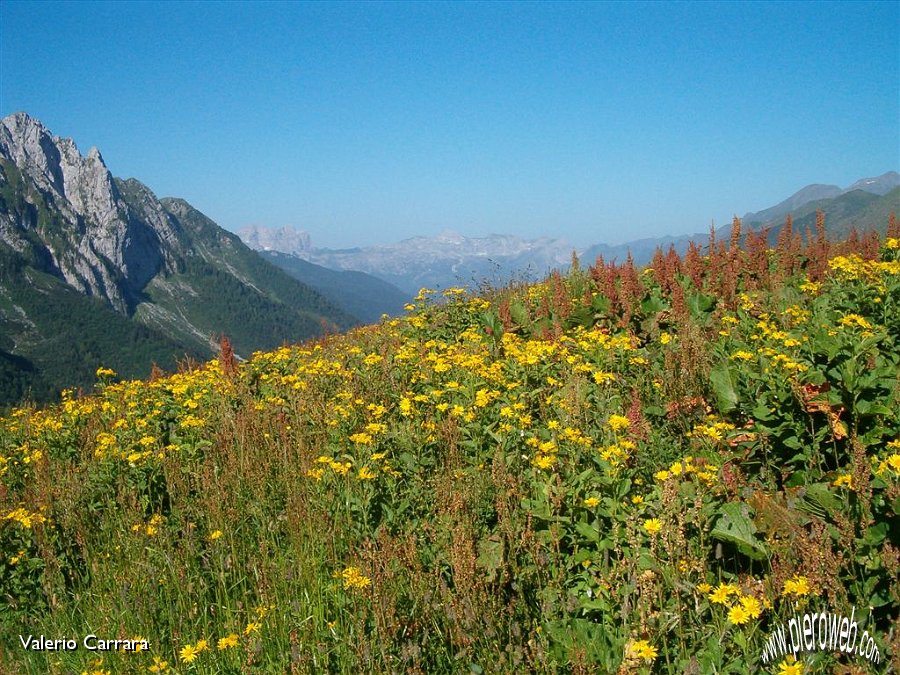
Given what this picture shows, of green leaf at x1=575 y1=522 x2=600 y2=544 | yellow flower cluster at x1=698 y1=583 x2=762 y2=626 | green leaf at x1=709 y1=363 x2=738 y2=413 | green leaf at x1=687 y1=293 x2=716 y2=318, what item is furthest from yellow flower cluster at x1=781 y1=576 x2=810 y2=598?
green leaf at x1=687 y1=293 x2=716 y2=318

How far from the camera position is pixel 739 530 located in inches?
133

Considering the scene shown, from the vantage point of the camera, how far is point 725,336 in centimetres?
713

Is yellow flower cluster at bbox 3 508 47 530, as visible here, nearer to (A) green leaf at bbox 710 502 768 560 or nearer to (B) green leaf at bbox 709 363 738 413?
(A) green leaf at bbox 710 502 768 560

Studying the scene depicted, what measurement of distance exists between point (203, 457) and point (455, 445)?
274cm

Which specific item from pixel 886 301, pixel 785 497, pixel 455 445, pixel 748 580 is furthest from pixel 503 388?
pixel 886 301

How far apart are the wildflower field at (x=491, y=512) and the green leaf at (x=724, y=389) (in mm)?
65

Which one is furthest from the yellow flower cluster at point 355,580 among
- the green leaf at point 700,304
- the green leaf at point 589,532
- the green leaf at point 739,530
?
the green leaf at point 700,304

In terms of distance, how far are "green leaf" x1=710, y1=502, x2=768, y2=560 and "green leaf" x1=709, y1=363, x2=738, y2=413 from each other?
1.95 m

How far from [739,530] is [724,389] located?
2210 millimetres

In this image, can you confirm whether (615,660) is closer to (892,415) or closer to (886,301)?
(892,415)

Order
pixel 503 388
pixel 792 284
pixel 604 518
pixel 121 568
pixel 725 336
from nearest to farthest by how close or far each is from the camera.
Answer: pixel 604 518 → pixel 121 568 → pixel 503 388 → pixel 725 336 → pixel 792 284

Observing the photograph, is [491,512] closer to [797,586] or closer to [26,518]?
[797,586]

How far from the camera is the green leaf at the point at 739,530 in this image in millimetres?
3307

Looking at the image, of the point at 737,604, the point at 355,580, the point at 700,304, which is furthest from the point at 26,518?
the point at 700,304
